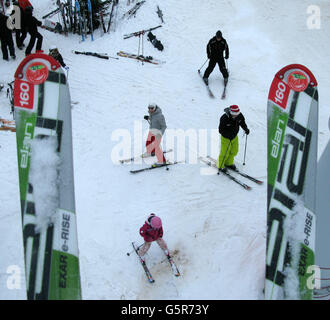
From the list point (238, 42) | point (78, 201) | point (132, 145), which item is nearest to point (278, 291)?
point (78, 201)

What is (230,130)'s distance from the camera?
8438 millimetres

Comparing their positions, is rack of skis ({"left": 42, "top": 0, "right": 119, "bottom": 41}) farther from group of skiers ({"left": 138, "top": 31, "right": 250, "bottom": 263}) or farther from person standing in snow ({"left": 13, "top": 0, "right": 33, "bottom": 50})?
group of skiers ({"left": 138, "top": 31, "right": 250, "bottom": 263})

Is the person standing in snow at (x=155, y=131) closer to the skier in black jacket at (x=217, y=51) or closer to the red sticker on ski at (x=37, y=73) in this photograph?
the skier in black jacket at (x=217, y=51)

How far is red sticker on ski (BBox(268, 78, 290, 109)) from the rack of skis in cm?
979

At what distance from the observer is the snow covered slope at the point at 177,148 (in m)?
7.25

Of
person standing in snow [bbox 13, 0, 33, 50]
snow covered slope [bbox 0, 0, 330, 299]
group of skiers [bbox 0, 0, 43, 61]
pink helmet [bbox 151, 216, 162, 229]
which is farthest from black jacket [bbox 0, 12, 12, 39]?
pink helmet [bbox 151, 216, 162, 229]

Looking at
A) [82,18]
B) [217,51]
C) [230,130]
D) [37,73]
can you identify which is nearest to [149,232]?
[230,130]

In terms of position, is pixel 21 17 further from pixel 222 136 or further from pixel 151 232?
pixel 151 232

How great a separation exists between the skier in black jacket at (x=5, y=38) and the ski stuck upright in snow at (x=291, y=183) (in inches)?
374

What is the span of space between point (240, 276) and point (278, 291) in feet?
5.69

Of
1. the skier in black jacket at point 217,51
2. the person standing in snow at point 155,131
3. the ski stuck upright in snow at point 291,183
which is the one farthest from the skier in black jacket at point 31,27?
the ski stuck upright in snow at point 291,183

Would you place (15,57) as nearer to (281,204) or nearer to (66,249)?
(66,249)

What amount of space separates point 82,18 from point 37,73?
966 centimetres

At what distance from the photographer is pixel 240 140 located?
401 inches
